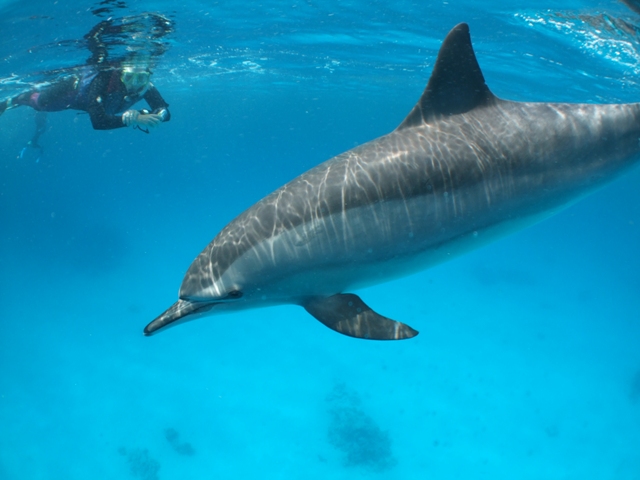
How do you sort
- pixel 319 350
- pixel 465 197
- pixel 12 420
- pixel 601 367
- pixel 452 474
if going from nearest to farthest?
pixel 465 197 < pixel 452 474 < pixel 12 420 < pixel 319 350 < pixel 601 367

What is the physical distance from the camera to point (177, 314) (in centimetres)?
387

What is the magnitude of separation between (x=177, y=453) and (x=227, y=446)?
1.55 m

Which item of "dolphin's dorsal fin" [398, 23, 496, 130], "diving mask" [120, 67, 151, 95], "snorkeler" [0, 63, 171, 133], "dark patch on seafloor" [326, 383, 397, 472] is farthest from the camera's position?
"diving mask" [120, 67, 151, 95]

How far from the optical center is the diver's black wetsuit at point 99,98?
11.1 metres

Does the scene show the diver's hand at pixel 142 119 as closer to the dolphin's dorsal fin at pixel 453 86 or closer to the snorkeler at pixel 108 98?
the snorkeler at pixel 108 98

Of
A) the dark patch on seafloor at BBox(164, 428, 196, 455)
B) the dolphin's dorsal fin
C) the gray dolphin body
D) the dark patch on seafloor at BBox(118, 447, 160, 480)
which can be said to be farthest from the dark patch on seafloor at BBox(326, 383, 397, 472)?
the dolphin's dorsal fin

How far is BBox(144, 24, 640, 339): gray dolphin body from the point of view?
12.2 feet

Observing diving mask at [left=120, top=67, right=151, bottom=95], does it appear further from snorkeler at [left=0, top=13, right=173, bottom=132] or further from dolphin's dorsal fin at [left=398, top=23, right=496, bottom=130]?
dolphin's dorsal fin at [left=398, top=23, right=496, bottom=130]

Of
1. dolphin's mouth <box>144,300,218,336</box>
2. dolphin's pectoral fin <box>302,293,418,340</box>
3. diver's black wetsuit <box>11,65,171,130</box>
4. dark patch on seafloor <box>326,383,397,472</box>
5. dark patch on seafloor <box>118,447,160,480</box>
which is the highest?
diver's black wetsuit <box>11,65,171,130</box>

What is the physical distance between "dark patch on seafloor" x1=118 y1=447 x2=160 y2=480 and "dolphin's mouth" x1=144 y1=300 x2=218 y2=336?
11.4 metres

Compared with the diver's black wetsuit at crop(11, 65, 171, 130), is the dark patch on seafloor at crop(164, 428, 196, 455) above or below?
below

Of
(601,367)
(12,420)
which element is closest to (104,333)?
(12,420)

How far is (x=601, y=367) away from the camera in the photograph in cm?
1886

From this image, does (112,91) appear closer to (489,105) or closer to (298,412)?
(298,412)
